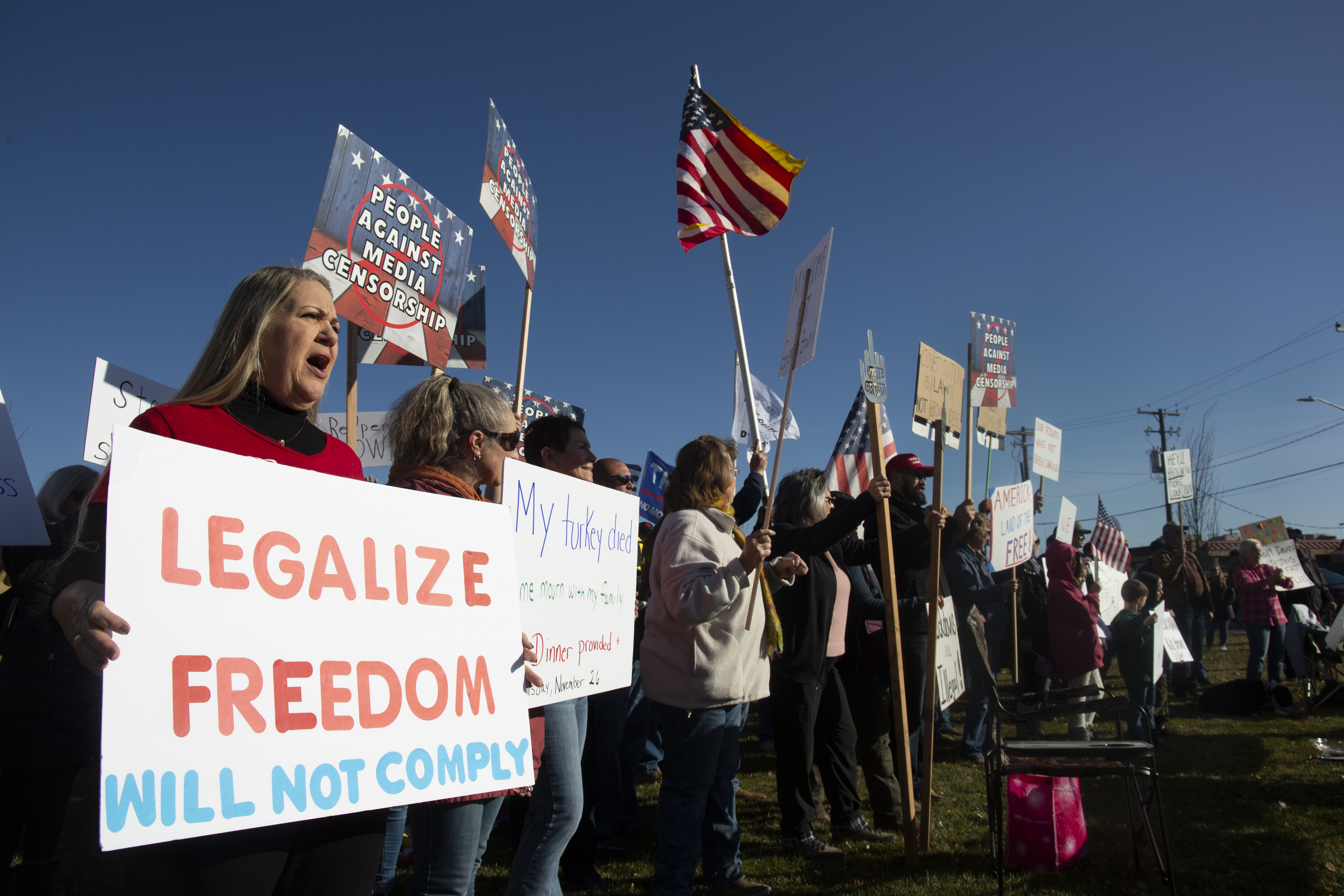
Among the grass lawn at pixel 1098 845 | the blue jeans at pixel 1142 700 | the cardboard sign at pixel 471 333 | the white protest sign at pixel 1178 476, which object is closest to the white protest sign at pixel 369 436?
the cardboard sign at pixel 471 333

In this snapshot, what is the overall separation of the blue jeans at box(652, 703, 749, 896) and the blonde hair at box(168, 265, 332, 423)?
220cm

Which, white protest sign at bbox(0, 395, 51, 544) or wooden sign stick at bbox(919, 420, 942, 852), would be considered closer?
white protest sign at bbox(0, 395, 51, 544)

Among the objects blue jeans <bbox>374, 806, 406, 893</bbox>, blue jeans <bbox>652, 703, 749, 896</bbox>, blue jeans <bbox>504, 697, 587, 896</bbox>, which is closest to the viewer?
blue jeans <bbox>504, 697, 587, 896</bbox>

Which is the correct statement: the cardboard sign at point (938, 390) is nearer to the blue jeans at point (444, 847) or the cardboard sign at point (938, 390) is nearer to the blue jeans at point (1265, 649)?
the blue jeans at point (444, 847)

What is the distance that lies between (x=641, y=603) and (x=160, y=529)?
12.1ft

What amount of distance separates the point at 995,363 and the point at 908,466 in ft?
5.42

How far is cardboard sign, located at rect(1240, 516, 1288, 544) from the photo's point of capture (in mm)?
11703

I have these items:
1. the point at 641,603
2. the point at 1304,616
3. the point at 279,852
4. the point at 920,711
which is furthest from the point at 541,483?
the point at 1304,616

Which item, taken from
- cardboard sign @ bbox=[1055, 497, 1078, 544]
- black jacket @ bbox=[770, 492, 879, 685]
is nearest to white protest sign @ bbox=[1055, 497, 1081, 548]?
cardboard sign @ bbox=[1055, 497, 1078, 544]

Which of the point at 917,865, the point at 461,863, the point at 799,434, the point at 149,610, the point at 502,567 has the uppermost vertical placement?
the point at 799,434

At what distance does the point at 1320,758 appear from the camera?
6262 mm

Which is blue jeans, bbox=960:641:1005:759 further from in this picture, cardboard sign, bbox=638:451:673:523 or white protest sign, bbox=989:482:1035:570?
cardboard sign, bbox=638:451:673:523

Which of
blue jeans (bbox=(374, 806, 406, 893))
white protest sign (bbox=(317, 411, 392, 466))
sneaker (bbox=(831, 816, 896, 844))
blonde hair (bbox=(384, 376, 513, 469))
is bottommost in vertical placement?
sneaker (bbox=(831, 816, 896, 844))

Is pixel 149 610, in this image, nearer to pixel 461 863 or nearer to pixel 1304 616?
pixel 461 863
